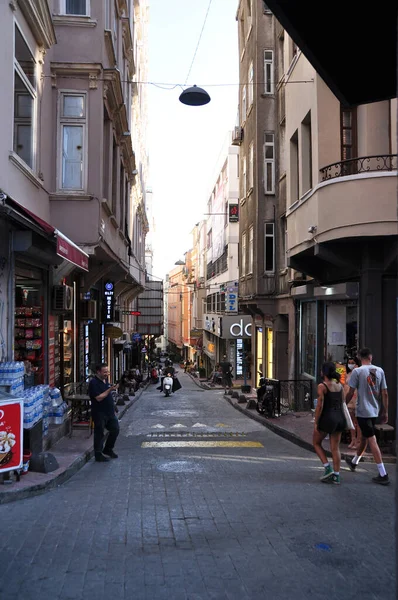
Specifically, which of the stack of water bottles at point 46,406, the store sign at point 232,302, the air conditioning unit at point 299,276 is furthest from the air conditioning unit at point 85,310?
the store sign at point 232,302

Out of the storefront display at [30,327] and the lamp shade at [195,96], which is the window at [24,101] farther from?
the lamp shade at [195,96]

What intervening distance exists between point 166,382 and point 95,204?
1538cm

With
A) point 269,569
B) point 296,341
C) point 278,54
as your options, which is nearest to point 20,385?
point 269,569

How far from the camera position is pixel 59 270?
1323 centimetres

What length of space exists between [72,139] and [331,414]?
8873 millimetres

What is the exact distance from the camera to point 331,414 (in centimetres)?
794

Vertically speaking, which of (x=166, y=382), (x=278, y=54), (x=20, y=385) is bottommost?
(x=166, y=382)

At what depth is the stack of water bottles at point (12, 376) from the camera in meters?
8.62

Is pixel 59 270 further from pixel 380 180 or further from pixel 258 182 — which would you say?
pixel 258 182

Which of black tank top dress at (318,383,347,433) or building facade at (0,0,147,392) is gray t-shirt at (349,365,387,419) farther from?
building facade at (0,0,147,392)

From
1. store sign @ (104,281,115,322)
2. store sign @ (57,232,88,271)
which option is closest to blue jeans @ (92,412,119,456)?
store sign @ (57,232,88,271)

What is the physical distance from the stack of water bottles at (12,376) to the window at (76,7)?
9159mm

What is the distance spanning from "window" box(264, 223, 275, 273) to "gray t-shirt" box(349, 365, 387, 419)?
15.7m

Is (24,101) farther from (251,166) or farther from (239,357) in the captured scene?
(239,357)
